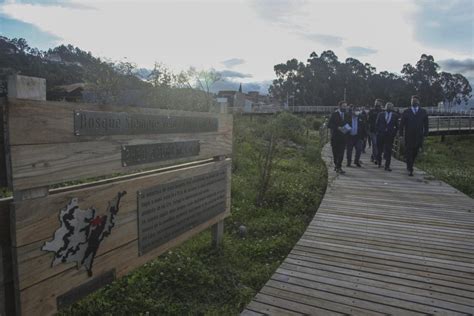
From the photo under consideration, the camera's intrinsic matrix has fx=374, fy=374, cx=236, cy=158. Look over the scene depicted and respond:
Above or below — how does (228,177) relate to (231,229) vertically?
above

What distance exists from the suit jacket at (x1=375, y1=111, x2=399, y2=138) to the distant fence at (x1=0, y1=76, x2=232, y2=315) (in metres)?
7.16

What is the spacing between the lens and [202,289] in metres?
3.48

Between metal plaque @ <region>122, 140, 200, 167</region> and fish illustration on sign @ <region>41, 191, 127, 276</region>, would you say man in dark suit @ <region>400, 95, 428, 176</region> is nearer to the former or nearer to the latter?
metal plaque @ <region>122, 140, 200, 167</region>

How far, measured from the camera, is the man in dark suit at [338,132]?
886cm

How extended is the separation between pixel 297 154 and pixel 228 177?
917 centimetres

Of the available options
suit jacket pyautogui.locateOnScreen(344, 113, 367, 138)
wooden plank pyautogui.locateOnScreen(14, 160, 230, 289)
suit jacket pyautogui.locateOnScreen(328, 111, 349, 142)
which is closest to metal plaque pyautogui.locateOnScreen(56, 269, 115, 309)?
wooden plank pyautogui.locateOnScreen(14, 160, 230, 289)

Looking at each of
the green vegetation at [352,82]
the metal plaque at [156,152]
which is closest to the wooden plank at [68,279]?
the metal plaque at [156,152]

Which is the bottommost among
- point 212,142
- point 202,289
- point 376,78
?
point 202,289

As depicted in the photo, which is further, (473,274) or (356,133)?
(356,133)

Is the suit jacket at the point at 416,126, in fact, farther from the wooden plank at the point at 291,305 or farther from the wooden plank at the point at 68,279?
the wooden plank at the point at 68,279

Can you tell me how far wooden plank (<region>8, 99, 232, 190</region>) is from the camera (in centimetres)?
195

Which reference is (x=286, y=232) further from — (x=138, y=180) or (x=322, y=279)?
(x=138, y=180)

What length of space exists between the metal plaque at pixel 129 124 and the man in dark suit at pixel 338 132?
5910mm

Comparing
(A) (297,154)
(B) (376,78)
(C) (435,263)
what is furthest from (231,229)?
(B) (376,78)
